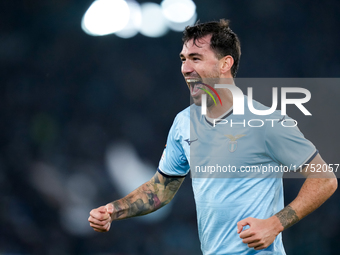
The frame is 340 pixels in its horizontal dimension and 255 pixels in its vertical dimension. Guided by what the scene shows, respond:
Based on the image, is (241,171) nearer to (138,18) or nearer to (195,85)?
(195,85)

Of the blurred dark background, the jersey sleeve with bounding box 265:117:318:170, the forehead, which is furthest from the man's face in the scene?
the blurred dark background

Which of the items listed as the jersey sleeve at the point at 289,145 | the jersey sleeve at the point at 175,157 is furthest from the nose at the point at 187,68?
the jersey sleeve at the point at 289,145

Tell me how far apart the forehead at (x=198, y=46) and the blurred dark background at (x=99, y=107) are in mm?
1950

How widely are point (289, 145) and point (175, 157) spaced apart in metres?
0.62

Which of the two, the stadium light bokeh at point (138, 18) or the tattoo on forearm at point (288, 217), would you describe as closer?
the tattoo on forearm at point (288, 217)

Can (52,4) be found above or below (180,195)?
above

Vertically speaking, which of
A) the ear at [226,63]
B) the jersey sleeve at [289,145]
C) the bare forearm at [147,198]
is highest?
the ear at [226,63]

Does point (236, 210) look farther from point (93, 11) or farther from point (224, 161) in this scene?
point (93, 11)

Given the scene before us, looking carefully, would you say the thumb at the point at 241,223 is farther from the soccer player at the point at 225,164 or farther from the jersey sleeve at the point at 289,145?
the jersey sleeve at the point at 289,145

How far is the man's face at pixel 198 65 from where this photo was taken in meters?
1.75

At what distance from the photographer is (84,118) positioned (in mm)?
3730

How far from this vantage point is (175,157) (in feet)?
5.87

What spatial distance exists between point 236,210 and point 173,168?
0.47m

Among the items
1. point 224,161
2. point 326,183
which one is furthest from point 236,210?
point 326,183
